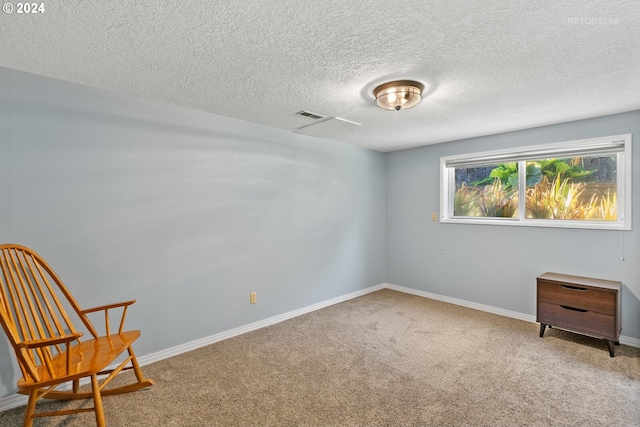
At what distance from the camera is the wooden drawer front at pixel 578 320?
261 centimetres

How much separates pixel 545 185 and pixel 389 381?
9.47 feet

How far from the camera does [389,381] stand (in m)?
2.25

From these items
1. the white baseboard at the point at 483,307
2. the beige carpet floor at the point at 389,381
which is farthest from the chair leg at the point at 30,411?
the white baseboard at the point at 483,307

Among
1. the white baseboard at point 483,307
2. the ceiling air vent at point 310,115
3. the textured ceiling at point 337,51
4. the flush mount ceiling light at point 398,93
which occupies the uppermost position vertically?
the ceiling air vent at point 310,115

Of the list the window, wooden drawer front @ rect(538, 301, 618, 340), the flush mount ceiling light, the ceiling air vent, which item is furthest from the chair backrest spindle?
the window

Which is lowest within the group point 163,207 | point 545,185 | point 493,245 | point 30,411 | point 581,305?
point 30,411

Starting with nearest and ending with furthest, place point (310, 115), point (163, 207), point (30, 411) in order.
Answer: point (30, 411) < point (163, 207) < point (310, 115)

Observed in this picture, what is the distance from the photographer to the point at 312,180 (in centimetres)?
384

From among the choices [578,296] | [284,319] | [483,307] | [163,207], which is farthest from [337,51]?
[483,307]

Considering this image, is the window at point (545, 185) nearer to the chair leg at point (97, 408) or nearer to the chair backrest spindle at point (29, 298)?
the chair leg at point (97, 408)

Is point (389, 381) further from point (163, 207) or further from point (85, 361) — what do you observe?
point (163, 207)

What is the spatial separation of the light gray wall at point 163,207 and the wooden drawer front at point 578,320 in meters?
2.32

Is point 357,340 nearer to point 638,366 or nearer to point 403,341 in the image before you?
point 403,341

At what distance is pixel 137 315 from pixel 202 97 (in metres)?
1.87
